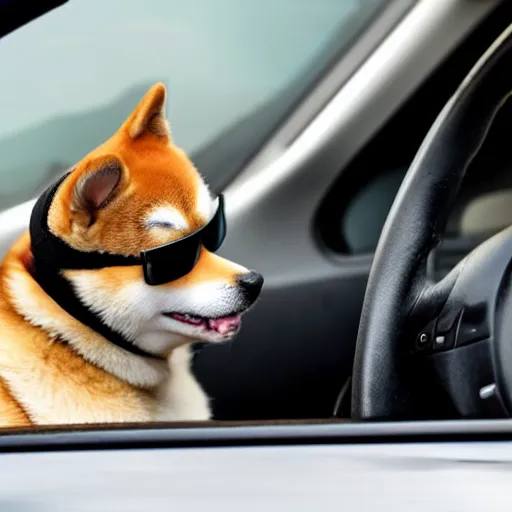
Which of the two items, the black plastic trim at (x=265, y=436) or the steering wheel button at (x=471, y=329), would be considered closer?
the black plastic trim at (x=265, y=436)

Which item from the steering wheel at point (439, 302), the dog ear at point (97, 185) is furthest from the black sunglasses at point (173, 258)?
the steering wheel at point (439, 302)

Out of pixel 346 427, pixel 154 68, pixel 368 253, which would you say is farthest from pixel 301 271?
pixel 346 427

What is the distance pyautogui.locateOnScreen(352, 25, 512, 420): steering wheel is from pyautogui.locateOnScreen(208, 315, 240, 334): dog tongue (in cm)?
75

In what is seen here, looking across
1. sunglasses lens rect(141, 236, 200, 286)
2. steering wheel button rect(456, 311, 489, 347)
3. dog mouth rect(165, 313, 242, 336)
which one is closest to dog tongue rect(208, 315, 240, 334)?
dog mouth rect(165, 313, 242, 336)

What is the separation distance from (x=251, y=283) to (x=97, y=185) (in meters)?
0.34

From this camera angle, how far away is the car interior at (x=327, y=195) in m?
1.97

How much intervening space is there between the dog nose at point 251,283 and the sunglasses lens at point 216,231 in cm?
8

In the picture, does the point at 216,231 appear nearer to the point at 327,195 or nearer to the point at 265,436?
the point at 327,195

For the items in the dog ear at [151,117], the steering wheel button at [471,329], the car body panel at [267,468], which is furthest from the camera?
the dog ear at [151,117]

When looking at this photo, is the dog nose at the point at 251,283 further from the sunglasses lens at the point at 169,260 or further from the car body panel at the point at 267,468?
the car body panel at the point at 267,468

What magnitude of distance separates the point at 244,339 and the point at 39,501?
3.85ft

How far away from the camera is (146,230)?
1854 mm

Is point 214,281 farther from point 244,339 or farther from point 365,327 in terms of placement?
point 365,327

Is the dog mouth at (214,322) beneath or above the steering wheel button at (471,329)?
beneath
